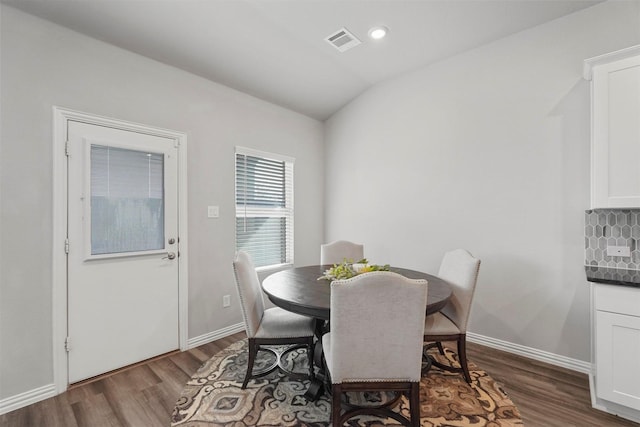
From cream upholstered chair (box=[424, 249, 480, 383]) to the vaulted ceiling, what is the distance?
6.81 ft

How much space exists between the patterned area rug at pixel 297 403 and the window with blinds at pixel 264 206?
4.89ft

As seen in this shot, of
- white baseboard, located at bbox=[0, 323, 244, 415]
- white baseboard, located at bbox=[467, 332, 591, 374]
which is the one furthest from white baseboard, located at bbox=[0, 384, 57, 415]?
white baseboard, located at bbox=[467, 332, 591, 374]

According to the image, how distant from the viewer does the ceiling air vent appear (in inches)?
103

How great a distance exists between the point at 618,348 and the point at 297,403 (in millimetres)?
2040

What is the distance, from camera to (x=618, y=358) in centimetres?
171

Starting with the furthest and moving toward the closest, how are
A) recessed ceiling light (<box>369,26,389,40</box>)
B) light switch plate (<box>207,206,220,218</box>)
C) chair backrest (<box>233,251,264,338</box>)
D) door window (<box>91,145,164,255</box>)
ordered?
light switch plate (<box>207,206,220,218</box>), recessed ceiling light (<box>369,26,389,40</box>), door window (<box>91,145,164,255</box>), chair backrest (<box>233,251,264,338</box>)

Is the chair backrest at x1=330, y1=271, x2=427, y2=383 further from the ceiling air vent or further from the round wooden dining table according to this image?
the ceiling air vent

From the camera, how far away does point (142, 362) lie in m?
2.48

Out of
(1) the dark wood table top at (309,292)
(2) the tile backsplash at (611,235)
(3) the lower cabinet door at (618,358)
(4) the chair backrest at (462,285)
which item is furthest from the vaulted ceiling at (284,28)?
(3) the lower cabinet door at (618,358)

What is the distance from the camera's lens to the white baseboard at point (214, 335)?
2.81 meters

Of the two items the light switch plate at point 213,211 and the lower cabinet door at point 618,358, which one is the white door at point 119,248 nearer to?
the light switch plate at point 213,211

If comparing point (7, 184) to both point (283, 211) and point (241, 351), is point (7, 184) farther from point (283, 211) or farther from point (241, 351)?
point (283, 211)

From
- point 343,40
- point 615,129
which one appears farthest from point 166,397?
point 615,129

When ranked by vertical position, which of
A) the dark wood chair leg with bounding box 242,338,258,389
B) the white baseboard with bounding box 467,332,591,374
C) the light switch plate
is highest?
the light switch plate
